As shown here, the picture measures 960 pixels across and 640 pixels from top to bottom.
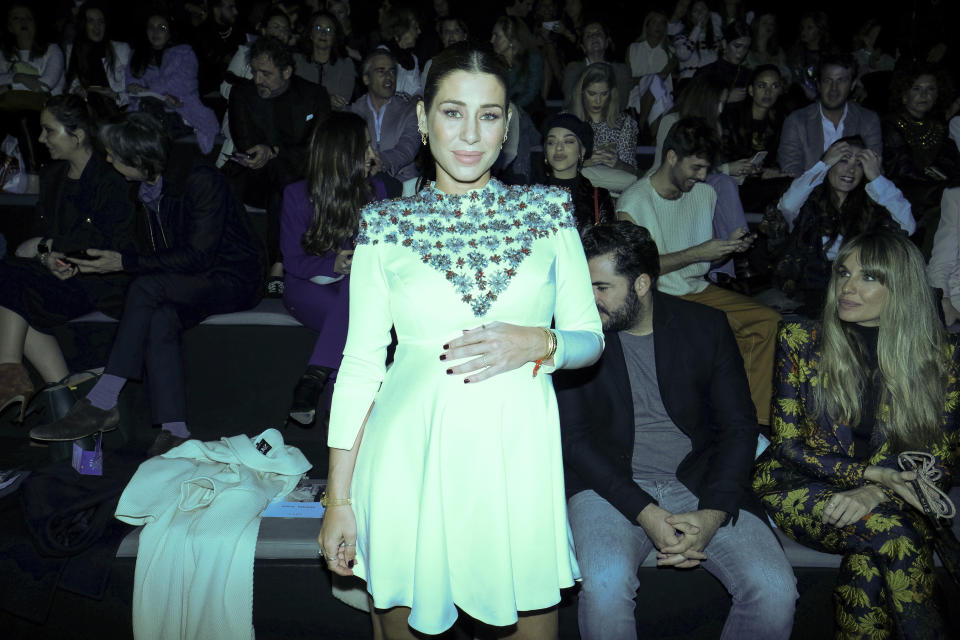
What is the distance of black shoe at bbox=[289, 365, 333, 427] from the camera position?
3057 mm

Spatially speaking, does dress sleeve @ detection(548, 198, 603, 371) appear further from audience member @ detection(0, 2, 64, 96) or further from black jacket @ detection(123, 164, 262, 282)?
audience member @ detection(0, 2, 64, 96)

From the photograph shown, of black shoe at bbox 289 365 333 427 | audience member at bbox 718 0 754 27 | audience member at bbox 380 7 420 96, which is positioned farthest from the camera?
audience member at bbox 718 0 754 27

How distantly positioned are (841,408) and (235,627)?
6.51 ft

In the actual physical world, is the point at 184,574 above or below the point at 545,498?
below

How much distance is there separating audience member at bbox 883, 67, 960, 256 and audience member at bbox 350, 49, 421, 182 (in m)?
2.90

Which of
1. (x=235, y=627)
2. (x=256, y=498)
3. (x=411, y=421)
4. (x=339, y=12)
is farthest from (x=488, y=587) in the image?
(x=339, y=12)

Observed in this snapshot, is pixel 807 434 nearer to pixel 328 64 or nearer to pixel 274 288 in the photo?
pixel 274 288

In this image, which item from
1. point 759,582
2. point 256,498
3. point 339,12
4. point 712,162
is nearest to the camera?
point 759,582

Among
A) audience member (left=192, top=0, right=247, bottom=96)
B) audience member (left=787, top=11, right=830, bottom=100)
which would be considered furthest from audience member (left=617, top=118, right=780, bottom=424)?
audience member (left=192, top=0, right=247, bottom=96)

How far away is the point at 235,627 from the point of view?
92.2 inches

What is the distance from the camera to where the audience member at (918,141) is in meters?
4.59

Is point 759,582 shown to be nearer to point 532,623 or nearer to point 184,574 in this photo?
point 532,623

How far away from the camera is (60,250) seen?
3564mm

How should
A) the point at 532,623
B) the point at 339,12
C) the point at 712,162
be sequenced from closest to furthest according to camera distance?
1. the point at 532,623
2. the point at 712,162
3. the point at 339,12
